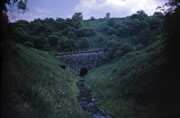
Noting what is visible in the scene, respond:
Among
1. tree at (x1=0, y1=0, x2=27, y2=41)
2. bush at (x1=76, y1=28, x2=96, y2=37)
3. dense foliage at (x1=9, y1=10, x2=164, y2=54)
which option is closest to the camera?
tree at (x1=0, y1=0, x2=27, y2=41)

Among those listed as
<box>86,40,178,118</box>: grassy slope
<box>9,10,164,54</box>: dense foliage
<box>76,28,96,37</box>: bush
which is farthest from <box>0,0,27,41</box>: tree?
<box>76,28,96,37</box>: bush

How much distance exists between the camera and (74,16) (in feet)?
328

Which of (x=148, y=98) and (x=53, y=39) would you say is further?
(x=53, y=39)

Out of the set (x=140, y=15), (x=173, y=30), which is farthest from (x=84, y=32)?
(x=173, y=30)

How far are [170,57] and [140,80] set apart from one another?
4186mm

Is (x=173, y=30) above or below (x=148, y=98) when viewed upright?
above

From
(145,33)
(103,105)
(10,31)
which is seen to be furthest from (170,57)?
(145,33)

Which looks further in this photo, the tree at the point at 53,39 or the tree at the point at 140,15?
the tree at the point at 140,15

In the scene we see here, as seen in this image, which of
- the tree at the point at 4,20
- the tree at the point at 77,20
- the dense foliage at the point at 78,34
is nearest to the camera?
the tree at the point at 4,20

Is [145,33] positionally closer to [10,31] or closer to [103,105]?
[103,105]

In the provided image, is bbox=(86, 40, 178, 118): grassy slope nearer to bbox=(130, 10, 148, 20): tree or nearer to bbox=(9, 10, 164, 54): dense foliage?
bbox=(9, 10, 164, 54): dense foliage

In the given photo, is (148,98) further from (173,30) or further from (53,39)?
(53,39)

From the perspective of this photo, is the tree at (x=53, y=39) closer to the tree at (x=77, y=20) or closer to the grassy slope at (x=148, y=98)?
the tree at (x=77, y=20)

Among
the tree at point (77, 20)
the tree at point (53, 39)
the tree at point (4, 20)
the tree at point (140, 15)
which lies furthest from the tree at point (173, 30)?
the tree at point (77, 20)
